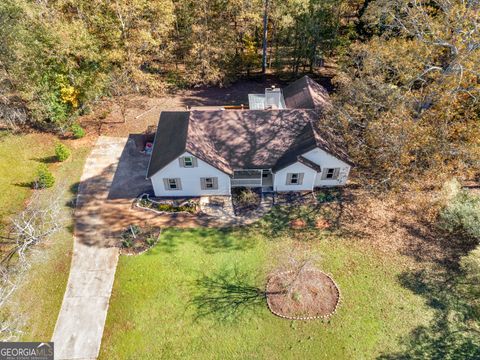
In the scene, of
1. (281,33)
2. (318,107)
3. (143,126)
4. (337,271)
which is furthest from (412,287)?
(281,33)

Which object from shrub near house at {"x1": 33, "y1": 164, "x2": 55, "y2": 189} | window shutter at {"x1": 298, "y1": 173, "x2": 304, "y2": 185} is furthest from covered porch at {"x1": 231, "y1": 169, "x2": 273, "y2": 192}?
shrub near house at {"x1": 33, "y1": 164, "x2": 55, "y2": 189}

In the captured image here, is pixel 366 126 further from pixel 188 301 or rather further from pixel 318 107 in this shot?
pixel 188 301

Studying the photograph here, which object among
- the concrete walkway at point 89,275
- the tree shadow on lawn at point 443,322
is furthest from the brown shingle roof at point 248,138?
the tree shadow on lawn at point 443,322

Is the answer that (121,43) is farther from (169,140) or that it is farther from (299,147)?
(299,147)

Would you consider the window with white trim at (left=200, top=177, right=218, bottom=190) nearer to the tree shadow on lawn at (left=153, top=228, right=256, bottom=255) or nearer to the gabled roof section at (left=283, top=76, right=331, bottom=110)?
the tree shadow on lawn at (left=153, top=228, right=256, bottom=255)

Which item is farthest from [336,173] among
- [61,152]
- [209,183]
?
[61,152]
